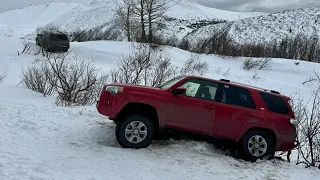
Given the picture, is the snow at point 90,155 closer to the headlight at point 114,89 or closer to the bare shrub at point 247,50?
the headlight at point 114,89

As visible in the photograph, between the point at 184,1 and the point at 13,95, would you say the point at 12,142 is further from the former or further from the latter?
the point at 184,1

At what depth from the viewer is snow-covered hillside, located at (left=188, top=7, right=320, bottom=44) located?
6000cm

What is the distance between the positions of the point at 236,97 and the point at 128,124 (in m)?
2.27

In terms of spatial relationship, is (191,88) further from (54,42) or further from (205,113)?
(54,42)

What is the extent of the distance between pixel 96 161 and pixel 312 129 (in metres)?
4.99

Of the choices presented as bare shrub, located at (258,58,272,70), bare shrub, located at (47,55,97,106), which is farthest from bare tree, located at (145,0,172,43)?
bare shrub, located at (47,55,97,106)

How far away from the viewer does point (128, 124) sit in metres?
6.87

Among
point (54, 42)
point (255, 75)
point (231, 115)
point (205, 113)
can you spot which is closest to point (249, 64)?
point (255, 75)

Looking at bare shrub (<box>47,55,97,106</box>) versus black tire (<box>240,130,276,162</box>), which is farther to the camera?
bare shrub (<box>47,55,97,106</box>)

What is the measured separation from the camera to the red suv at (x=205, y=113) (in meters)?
6.89

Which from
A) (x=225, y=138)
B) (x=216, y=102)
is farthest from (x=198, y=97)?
(x=225, y=138)

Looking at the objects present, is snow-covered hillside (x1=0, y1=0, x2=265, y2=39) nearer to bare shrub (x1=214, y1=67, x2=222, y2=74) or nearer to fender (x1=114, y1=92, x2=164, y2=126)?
bare shrub (x1=214, y1=67, x2=222, y2=74)

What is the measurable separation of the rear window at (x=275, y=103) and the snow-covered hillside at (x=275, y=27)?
51.5 metres

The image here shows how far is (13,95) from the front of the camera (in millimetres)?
11312
